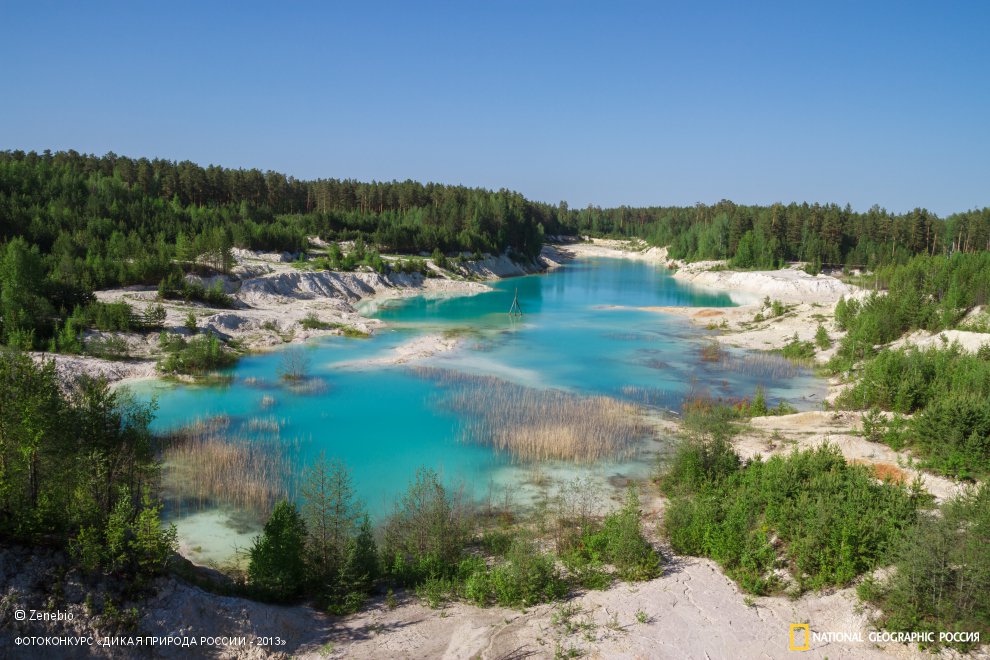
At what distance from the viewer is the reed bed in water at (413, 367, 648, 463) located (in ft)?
78.6

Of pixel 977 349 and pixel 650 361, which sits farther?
pixel 650 361

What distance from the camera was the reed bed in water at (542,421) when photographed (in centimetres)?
2397

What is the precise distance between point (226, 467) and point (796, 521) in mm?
18245

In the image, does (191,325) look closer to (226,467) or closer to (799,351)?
(226,467)

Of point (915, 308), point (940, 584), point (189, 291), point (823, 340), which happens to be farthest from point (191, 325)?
point (915, 308)

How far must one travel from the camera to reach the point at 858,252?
104m

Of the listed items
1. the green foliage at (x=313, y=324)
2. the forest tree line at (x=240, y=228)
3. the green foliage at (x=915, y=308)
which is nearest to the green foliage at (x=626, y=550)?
the green foliage at (x=915, y=308)

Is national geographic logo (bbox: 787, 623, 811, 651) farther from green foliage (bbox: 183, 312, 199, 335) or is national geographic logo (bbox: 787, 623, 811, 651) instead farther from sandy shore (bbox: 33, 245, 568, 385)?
green foliage (bbox: 183, 312, 199, 335)

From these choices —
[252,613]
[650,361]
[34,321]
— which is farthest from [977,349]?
[34,321]

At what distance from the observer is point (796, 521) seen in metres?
14.9

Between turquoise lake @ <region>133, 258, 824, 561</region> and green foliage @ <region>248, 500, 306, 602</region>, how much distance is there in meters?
3.50

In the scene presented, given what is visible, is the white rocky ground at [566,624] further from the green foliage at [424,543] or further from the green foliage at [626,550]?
the green foliage at [424,543]

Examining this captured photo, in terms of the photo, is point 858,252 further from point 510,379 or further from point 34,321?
point 34,321

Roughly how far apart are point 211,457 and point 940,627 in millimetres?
21692
